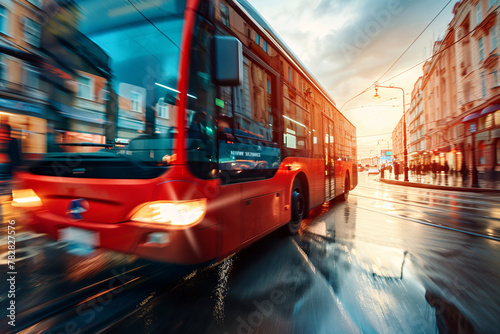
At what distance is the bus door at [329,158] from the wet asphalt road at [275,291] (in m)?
2.51

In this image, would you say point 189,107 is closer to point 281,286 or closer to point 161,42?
point 161,42

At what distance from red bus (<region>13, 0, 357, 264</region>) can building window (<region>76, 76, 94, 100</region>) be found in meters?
0.01

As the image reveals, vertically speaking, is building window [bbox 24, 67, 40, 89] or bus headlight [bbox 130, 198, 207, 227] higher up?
building window [bbox 24, 67, 40, 89]

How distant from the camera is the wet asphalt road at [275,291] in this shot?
1896 mm

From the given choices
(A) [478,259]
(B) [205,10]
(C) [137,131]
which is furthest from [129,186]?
(A) [478,259]

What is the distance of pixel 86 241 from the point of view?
7.14ft

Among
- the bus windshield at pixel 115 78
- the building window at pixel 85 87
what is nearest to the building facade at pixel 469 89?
the bus windshield at pixel 115 78

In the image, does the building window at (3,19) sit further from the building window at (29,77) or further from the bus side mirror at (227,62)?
the bus side mirror at (227,62)

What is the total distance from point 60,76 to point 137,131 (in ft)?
4.78

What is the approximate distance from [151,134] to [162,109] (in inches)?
9.6

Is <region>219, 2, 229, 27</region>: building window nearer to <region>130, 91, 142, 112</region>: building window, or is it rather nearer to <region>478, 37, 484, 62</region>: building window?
<region>130, 91, 142, 112</region>: building window

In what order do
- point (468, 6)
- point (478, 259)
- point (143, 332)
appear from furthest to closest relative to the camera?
point (468, 6) → point (478, 259) → point (143, 332)

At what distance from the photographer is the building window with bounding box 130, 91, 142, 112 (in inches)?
85.4

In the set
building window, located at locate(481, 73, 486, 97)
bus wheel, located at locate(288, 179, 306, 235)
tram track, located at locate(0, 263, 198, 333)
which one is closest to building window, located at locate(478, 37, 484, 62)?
building window, located at locate(481, 73, 486, 97)
